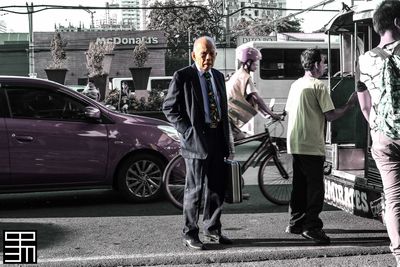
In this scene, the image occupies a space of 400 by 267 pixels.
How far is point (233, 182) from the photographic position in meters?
5.33

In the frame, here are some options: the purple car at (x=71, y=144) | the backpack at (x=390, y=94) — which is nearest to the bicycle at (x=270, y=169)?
the purple car at (x=71, y=144)

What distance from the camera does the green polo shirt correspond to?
5.18 meters

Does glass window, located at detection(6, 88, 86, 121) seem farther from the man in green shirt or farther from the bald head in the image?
the man in green shirt

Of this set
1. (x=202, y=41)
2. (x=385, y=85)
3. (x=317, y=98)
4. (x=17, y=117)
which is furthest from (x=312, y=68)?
(x=17, y=117)

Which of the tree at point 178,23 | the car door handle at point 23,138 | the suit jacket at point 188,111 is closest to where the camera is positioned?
the suit jacket at point 188,111

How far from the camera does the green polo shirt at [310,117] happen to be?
518 centimetres

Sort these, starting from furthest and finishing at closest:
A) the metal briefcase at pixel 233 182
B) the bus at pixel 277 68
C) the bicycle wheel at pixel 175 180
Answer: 1. the bus at pixel 277 68
2. the bicycle wheel at pixel 175 180
3. the metal briefcase at pixel 233 182

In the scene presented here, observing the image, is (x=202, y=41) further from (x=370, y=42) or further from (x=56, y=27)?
(x=56, y=27)

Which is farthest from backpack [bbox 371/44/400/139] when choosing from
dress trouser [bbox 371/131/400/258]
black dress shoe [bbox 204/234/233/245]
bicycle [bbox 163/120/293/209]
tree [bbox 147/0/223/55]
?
tree [bbox 147/0/223/55]

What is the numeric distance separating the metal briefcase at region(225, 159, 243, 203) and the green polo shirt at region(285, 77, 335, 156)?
1.88 ft

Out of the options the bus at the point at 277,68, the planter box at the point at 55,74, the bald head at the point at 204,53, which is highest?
the planter box at the point at 55,74

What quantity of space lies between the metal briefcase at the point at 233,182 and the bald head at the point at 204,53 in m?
0.92

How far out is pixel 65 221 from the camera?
635 cm

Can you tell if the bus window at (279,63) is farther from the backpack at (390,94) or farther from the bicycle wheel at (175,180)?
the backpack at (390,94)
